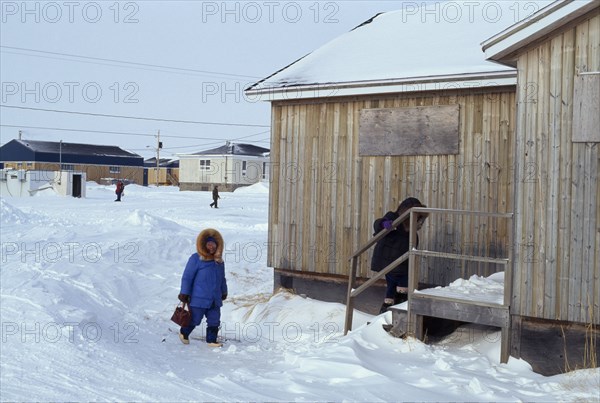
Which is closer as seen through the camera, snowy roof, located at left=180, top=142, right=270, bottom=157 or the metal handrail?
the metal handrail

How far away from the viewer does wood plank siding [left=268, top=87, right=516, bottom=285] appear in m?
10.2

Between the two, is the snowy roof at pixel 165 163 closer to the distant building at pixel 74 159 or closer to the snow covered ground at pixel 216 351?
the distant building at pixel 74 159

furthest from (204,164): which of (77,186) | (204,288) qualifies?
(204,288)

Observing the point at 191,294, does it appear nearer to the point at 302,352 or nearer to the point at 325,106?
the point at 302,352

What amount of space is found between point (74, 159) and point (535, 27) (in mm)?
75559

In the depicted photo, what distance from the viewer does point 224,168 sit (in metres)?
69.6

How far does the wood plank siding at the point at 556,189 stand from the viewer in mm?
7438

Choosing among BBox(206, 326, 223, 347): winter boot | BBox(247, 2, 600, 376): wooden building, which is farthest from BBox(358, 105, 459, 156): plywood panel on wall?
BBox(206, 326, 223, 347): winter boot

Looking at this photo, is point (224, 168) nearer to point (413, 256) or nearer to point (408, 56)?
point (408, 56)

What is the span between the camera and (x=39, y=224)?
21625 millimetres

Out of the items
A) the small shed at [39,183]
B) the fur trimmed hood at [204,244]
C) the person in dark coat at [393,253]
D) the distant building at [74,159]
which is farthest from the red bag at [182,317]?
the distant building at [74,159]

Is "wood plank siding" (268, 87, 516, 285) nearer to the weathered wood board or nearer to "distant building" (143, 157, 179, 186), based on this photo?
the weathered wood board

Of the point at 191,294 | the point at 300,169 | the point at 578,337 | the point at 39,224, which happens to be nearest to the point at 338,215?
the point at 300,169

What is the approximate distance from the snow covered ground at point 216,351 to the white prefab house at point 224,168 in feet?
177
